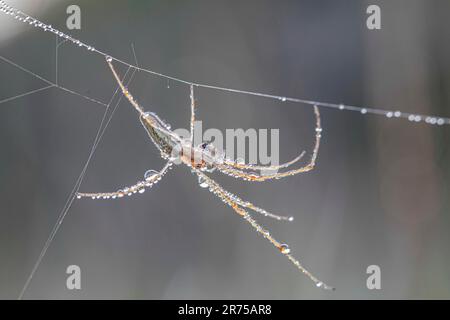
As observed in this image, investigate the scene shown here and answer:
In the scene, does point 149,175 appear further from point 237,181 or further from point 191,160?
point 237,181

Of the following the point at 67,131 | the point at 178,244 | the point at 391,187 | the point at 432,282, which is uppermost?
the point at 67,131

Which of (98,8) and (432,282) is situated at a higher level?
(98,8)

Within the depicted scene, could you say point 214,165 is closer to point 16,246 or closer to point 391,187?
point 391,187

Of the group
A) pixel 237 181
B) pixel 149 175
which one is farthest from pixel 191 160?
pixel 237 181

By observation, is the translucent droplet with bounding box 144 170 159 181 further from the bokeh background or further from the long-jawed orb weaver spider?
the bokeh background

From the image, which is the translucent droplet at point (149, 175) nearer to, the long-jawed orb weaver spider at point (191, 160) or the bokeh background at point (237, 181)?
the long-jawed orb weaver spider at point (191, 160)

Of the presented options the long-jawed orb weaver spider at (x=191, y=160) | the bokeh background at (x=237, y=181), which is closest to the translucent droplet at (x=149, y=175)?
the long-jawed orb weaver spider at (x=191, y=160)

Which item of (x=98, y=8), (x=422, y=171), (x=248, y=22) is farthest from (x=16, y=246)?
(x=422, y=171)

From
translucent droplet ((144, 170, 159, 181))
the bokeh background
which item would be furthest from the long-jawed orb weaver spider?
the bokeh background
